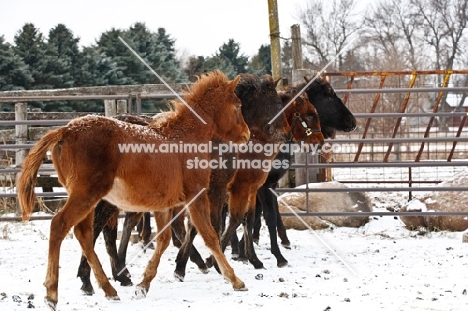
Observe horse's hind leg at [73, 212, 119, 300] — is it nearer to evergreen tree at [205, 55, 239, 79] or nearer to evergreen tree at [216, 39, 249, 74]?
evergreen tree at [205, 55, 239, 79]

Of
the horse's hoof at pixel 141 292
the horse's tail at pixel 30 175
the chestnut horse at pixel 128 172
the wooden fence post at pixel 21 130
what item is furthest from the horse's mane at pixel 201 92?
the wooden fence post at pixel 21 130

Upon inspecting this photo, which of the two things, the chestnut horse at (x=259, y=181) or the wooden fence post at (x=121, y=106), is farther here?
the wooden fence post at (x=121, y=106)

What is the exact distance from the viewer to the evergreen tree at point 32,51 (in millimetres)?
18250

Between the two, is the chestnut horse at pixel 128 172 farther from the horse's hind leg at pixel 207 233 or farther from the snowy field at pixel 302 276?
the snowy field at pixel 302 276

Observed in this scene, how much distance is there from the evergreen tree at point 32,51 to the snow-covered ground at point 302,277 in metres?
10.0

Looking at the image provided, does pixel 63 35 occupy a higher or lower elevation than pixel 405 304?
higher

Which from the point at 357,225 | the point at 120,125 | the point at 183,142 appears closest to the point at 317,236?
the point at 357,225

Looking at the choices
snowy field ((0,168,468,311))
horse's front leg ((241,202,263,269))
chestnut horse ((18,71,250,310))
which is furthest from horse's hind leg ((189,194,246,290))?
horse's front leg ((241,202,263,269))

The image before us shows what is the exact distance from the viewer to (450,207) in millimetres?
8984

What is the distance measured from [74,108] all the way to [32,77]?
153cm

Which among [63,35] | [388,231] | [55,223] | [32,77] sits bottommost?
[388,231]

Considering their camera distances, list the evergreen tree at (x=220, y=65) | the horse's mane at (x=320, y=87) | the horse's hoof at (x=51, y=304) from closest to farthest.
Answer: the horse's hoof at (x=51, y=304), the horse's mane at (x=320, y=87), the evergreen tree at (x=220, y=65)

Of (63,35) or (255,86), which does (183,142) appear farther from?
(63,35)

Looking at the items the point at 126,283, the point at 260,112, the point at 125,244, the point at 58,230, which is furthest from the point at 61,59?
the point at 58,230
